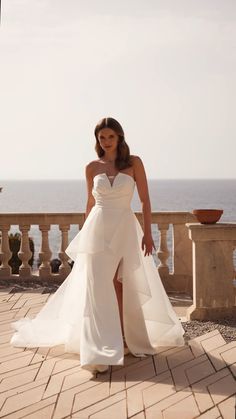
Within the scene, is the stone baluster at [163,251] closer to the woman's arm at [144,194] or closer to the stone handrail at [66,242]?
the stone handrail at [66,242]

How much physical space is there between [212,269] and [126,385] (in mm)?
2364

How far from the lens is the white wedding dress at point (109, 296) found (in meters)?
4.54

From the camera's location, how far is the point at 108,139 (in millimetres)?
4863

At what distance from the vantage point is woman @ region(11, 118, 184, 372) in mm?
4641

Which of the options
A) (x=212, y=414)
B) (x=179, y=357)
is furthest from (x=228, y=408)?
(x=179, y=357)

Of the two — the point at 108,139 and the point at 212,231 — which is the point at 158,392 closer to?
the point at 108,139

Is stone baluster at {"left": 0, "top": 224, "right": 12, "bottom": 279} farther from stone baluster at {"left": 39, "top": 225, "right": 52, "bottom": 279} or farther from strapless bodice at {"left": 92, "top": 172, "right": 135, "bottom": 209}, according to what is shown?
strapless bodice at {"left": 92, "top": 172, "right": 135, "bottom": 209}

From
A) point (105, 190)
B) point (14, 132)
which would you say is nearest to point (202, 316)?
point (105, 190)

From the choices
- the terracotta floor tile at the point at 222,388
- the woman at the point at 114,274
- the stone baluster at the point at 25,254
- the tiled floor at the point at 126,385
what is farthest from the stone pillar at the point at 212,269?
the stone baluster at the point at 25,254

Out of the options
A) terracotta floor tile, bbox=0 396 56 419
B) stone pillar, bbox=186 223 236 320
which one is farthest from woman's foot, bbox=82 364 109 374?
stone pillar, bbox=186 223 236 320

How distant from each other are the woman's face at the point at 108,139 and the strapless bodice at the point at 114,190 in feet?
0.81

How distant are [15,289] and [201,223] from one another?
10.2 feet

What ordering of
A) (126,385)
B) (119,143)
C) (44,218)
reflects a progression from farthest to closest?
1. (44,218)
2. (119,143)
3. (126,385)

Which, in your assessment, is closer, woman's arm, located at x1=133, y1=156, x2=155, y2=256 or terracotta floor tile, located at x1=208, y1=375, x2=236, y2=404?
terracotta floor tile, located at x1=208, y1=375, x2=236, y2=404
